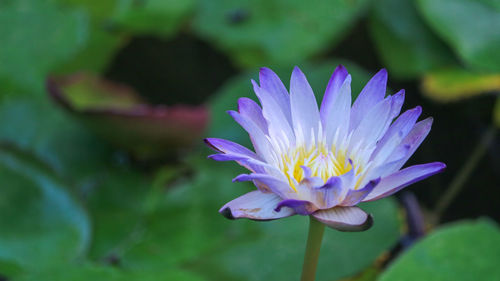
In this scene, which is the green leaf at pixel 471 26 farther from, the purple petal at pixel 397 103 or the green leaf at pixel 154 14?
the purple petal at pixel 397 103

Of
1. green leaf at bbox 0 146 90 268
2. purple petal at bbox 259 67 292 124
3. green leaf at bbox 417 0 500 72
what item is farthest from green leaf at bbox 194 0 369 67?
purple petal at bbox 259 67 292 124

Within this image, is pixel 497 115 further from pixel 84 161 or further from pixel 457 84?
pixel 84 161

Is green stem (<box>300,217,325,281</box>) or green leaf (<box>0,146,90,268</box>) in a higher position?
green leaf (<box>0,146,90,268</box>)

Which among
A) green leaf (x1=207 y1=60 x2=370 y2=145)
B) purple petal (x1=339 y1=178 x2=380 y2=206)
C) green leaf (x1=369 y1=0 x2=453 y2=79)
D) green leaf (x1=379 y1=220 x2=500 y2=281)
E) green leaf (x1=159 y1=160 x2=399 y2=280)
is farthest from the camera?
green leaf (x1=369 y1=0 x2=453 y2=79)

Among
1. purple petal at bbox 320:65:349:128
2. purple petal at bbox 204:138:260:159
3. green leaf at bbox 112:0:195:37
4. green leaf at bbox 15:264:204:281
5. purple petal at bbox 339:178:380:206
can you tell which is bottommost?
purple petal at bbox 339:178:380:206

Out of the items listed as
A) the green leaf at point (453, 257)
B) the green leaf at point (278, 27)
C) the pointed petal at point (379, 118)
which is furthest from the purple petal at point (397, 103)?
the green leaf at point (278, 27)

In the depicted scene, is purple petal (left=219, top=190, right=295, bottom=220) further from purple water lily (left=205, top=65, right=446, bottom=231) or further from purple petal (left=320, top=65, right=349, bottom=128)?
purple petal (left=320, top=65, right=349, bottom=128)
